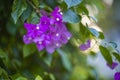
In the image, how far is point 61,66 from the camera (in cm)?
175

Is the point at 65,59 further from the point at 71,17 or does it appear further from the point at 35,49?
the point at 71,17

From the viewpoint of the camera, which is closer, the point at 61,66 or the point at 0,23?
the point at 0,23

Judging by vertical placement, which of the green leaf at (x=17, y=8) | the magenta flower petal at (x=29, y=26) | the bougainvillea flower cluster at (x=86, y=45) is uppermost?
the bougainvillea flower cluster at (x=86, y=45)

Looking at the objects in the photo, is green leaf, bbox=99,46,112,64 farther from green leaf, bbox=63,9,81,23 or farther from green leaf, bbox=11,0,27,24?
green leaf, bbox=11,0,27,24

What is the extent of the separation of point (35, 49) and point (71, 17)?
30cm

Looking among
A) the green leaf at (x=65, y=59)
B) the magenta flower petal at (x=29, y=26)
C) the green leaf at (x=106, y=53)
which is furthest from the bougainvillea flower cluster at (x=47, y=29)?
the green leaf at (x=65, y=59)

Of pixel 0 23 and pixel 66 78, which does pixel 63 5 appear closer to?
pixel 0 23

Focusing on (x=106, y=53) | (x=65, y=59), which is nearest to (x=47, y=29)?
(x=106, y=53)

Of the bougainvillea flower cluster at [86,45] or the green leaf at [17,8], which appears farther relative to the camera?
the bougainvillea flower cluster at [86,45]

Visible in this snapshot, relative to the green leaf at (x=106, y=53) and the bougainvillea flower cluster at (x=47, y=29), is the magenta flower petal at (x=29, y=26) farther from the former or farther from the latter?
the green leaf at (x=106, y=53)

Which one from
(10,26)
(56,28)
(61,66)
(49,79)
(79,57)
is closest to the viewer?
(56,28)

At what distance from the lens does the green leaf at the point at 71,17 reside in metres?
0.95

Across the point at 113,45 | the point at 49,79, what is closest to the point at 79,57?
the point at 49,79

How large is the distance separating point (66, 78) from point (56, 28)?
85cm
